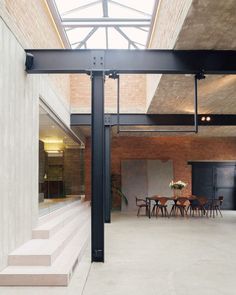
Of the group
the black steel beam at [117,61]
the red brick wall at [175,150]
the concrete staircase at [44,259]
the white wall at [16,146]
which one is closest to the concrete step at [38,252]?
the concrete staircase at [44,259]

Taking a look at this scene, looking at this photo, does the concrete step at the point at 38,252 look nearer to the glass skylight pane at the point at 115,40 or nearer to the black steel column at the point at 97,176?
the black steel column at the point at 97,176

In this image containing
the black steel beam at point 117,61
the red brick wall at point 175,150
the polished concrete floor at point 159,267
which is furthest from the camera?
the red brick wall at point 175,150

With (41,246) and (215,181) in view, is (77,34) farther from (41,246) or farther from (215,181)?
(215,181)

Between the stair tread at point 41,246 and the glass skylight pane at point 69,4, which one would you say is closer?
the stair tread at point 41,246

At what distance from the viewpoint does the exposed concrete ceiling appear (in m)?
4.05

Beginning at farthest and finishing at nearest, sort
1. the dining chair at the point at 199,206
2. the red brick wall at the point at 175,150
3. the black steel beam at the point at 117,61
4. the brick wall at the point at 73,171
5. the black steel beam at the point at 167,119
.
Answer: the red brick wall at the point at 175,150 < the dining chair at the point at 199,206 < the brick wall at the point at 73,171 < the black steel beam at the point at 167,119 < the black steel beam at the point at 117,61

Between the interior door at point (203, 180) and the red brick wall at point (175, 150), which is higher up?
the red brick wall at point (175, 150)

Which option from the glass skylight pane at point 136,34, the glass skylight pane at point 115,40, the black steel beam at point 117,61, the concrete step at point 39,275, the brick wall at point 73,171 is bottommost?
the concrete step at point 39,275

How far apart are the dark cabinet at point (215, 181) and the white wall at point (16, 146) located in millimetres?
10251

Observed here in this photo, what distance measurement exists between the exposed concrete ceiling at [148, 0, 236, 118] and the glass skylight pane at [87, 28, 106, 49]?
220 cm

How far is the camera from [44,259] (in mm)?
4605

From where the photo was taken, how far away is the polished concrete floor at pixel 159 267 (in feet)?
13.0

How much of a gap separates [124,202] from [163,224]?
15.2ft

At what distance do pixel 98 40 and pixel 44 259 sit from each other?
643 cm
